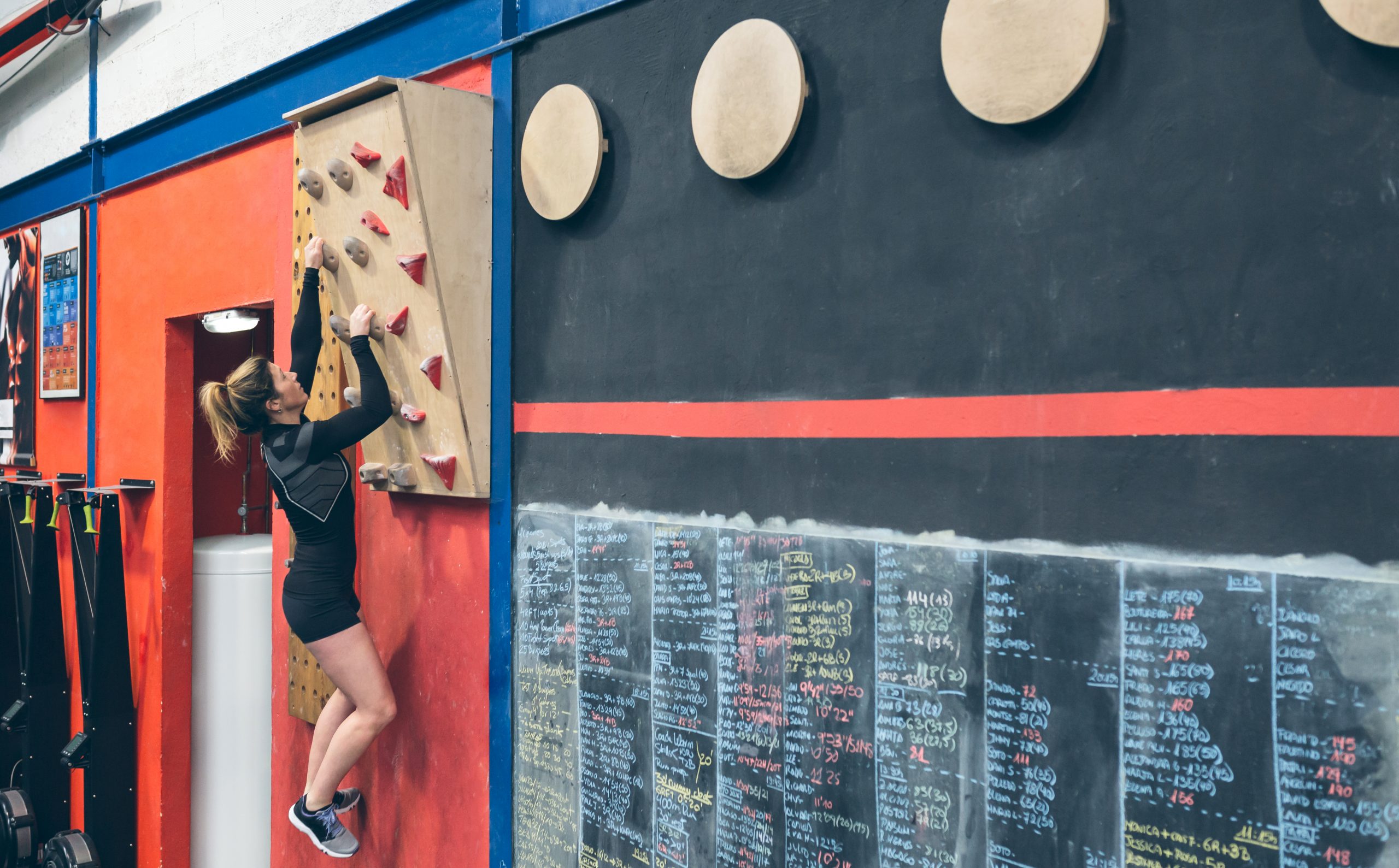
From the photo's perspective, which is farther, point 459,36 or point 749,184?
point 459,36

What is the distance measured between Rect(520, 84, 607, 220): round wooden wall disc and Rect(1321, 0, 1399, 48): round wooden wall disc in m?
1.56

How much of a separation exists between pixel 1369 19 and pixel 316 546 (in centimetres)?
274

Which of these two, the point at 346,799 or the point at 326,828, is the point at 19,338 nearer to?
the point at 346,799

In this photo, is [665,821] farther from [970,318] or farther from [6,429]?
[6,429]

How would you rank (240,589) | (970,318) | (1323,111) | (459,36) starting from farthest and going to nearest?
(240,589)
(459,36)
(970,318)
(1323,111)

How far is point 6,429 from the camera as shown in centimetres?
530

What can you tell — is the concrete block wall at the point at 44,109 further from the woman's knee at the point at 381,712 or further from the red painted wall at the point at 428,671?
the woman's knee at the point at 381,712

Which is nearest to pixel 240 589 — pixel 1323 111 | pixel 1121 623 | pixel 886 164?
pixel 886 164

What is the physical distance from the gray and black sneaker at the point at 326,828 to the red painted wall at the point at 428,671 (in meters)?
0.14

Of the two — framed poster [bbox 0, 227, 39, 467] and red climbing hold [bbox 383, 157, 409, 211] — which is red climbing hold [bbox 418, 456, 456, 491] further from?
framed poster [bbox 0, 227, 39, 467]

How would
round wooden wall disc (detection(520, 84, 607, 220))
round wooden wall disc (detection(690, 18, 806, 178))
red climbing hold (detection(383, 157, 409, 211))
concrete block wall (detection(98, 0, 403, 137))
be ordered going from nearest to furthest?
round wooden wall disc (detection(690, 18, 806, 178)) → round wooden wall disc (detection(520, 84, 607, 220)) → red climbing hold (detection(383, 157, 409, 211)) → concrete block wall (detection(98, 0, 403, 137))

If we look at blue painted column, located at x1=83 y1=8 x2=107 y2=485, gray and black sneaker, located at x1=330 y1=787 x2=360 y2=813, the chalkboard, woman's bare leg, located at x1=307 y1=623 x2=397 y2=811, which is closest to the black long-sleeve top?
woman's bare leg, located at x1=307 y1=623 x2=397 y2=811

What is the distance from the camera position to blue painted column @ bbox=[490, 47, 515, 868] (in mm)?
2699

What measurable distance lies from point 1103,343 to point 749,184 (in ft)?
2.81
